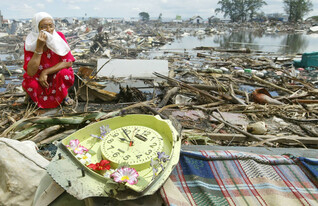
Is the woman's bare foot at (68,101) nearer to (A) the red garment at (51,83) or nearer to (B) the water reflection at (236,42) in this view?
(A) the red garment at (51,83)

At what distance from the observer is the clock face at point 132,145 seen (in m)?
1.11

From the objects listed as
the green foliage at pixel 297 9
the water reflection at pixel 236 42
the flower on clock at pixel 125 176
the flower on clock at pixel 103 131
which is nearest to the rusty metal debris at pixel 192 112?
the flower on clock at pixel 103 131

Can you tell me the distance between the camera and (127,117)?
1455 mm

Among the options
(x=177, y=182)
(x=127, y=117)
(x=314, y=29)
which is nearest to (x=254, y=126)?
(x=177, y=182)

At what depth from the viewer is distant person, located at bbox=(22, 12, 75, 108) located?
2803mm

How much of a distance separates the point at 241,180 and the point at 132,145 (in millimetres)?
792

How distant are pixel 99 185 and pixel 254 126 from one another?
6.33 feet

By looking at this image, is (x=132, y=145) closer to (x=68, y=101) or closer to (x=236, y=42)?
(x=68, y=101)

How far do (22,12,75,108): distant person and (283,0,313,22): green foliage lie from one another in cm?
5252

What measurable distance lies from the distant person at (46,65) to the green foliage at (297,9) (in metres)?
52.5

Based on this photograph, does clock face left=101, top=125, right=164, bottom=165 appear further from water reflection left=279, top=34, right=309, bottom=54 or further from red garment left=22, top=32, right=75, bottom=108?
water reflection left=279, top=34, right=309, bottom=54

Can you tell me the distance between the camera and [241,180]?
143 centimetres

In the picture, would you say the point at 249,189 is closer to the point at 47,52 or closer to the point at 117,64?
the point at 47,52

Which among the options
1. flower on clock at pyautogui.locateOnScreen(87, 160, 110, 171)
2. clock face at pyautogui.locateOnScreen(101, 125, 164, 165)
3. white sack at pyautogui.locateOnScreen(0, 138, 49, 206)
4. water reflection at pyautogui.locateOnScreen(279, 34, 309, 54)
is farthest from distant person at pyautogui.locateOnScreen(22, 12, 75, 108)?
Result: water reflection at pyautogui.locateOnScreen(279, 34, 309, 54)
